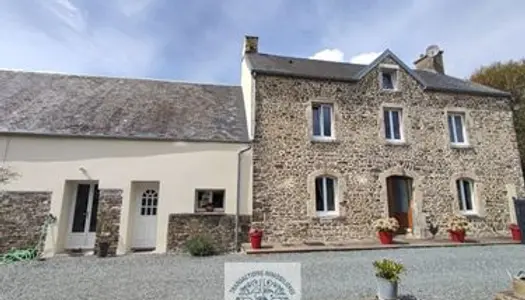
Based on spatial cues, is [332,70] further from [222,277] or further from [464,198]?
[222,277]

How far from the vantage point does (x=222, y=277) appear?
20.0 ft

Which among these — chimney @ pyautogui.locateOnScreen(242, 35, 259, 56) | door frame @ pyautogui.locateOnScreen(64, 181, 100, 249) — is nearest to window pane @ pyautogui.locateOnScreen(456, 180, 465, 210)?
chimney @ pyautogui.locateOnScreen(242, 35, 259, 56)

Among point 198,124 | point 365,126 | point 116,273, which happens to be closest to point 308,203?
point 365,126

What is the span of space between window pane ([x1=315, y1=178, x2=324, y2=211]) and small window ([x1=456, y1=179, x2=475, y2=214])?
5.32 m

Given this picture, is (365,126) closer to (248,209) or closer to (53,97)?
(248,209)

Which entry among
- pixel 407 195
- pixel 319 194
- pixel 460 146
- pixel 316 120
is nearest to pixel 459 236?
pixel 407 195

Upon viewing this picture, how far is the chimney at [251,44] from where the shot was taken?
13.1 meters

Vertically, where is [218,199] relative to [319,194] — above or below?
below

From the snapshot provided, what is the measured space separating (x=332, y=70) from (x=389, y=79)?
227 cm

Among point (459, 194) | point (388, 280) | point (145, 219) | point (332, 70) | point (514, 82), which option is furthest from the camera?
point (514, 82)

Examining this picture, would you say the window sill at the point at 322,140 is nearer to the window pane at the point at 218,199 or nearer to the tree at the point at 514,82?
the window pane at the point at 218,199

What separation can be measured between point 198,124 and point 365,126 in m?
6.02

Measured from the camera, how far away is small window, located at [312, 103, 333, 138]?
11016mm

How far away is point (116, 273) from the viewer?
6609 mm
